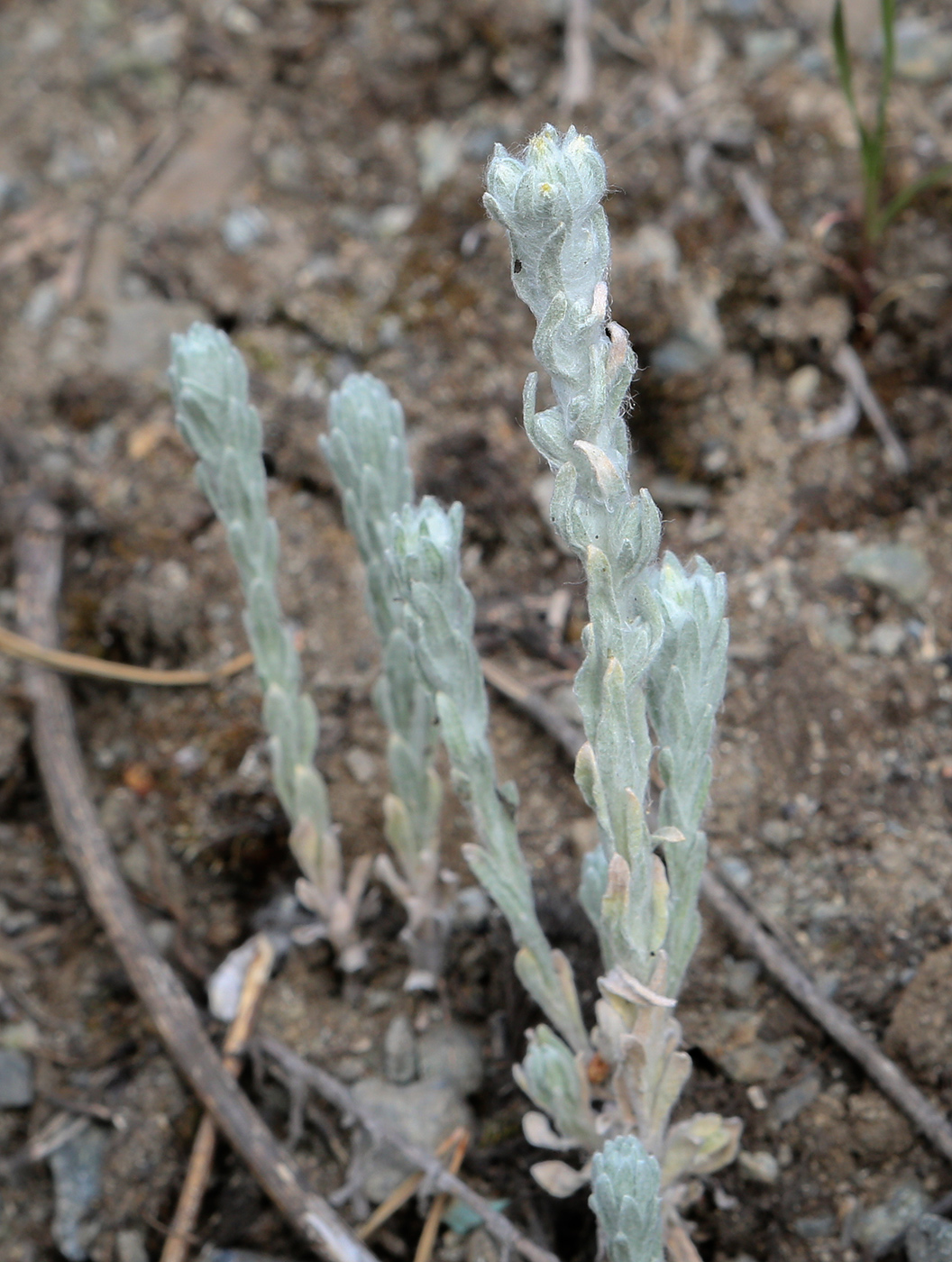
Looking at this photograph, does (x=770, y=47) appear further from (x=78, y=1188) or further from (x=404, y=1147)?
(x=78, y=1188)

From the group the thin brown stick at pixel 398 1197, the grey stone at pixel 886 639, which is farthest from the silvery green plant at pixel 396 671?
the grey stone at pixel 886 639

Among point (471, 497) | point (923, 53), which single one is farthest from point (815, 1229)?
point (923, 53)

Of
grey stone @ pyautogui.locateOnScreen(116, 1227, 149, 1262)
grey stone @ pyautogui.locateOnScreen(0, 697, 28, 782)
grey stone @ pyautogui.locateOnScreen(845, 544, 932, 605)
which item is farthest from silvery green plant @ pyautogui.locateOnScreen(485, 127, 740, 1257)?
grey stone @ pyautogui.locateOnScreen(0, 697, 28, 782)

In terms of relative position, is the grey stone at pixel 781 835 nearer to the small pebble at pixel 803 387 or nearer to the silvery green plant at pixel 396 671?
the silvery green plant at pixel 396 671

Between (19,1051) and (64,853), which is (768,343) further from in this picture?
(19,1051)

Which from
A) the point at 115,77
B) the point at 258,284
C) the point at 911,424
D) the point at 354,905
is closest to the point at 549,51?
the point at 258,284

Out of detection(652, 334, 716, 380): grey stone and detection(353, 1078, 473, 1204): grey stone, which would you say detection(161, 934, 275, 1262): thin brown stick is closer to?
detection(353, 1078, 473, 1204): grey stone
